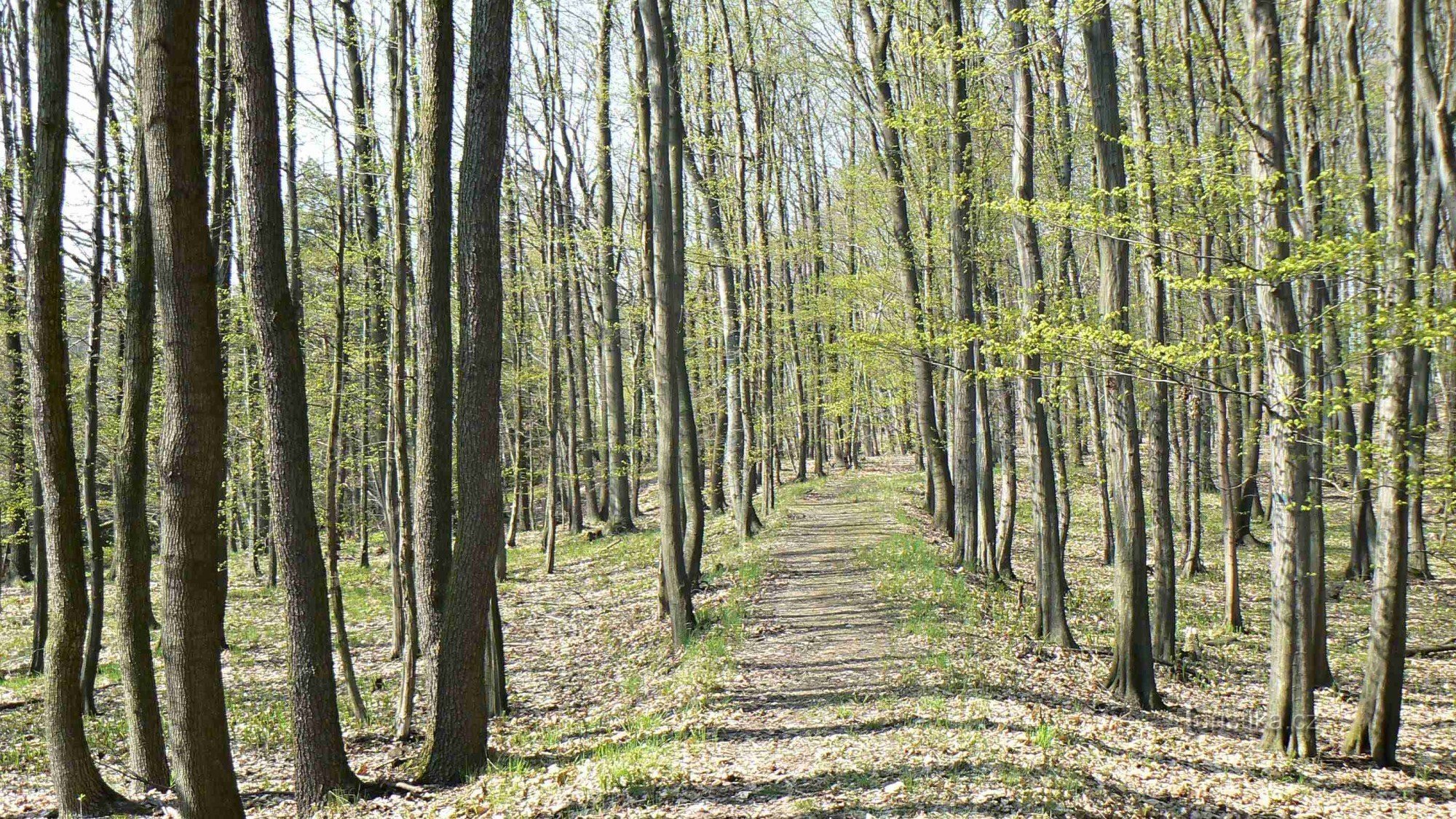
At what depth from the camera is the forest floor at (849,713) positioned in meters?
6.03

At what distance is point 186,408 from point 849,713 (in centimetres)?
573

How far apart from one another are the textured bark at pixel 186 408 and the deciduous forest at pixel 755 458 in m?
0.02

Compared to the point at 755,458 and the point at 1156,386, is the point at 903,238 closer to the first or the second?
the point at 755,458

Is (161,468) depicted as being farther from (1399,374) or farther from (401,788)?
(1399,374)

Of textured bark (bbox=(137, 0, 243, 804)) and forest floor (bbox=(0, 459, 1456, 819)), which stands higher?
textured bark (bbox=(137, 0, 243, 804))

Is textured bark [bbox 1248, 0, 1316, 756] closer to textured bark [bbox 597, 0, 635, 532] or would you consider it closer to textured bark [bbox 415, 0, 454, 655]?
textured bark [bbox 415, 0, 454, 655]

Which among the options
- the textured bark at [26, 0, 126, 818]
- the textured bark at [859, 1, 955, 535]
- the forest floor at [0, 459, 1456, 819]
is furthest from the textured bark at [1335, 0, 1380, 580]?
the textured bark at [26, 0, 126, 818]

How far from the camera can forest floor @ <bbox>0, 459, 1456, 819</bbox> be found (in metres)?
6.03

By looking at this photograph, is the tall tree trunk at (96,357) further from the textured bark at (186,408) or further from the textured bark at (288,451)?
the textured bark at (186,408)

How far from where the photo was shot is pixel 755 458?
59.0ft

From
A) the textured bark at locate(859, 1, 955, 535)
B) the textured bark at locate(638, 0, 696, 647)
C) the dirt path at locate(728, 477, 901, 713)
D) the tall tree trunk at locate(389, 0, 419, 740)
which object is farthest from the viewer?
the textured bark at locate(859, 1, 955, 535)

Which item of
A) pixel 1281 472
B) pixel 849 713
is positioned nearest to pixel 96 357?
pixel 849 713

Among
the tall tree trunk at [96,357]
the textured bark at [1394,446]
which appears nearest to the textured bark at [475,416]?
the tall tree trunk at [96,357]

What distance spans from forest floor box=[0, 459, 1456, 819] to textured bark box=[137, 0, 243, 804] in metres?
1.01
